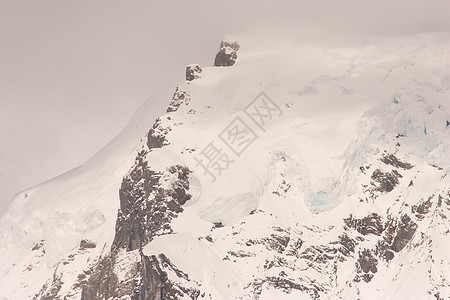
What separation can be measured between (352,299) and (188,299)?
106 feet

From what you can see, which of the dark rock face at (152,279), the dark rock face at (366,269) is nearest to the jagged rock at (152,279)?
the dark rock face at (152,279)

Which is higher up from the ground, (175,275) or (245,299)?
(175,275)

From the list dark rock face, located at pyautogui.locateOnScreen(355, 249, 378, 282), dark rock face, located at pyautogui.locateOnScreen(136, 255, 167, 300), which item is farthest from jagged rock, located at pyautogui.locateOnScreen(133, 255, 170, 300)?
dark rock face, located at pyautogui.locateOnScreen(355, 249, 378, 282)

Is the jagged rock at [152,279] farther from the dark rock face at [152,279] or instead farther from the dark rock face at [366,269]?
the dark rock face at [366,269]

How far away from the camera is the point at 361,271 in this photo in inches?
7795

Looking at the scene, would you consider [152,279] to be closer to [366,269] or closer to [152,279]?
[152,279]

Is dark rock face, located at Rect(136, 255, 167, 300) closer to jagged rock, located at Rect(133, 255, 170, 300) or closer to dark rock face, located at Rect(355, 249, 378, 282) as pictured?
jagged rock, located at Rect(133, 255, 170, 300)

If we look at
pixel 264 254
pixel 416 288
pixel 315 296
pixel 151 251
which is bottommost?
pixel 416 288

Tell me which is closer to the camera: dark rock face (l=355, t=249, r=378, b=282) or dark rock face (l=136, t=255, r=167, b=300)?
dark rock face (l=136, t=255, r=167, b=300)

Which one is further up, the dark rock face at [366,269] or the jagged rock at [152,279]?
the jagged rock at [152,279]

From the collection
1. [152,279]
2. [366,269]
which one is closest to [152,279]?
[152,279]

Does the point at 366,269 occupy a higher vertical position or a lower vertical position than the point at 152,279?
lower

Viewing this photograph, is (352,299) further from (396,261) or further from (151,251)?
(151,251)

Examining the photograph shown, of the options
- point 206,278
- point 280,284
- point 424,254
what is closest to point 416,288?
point 424,254
